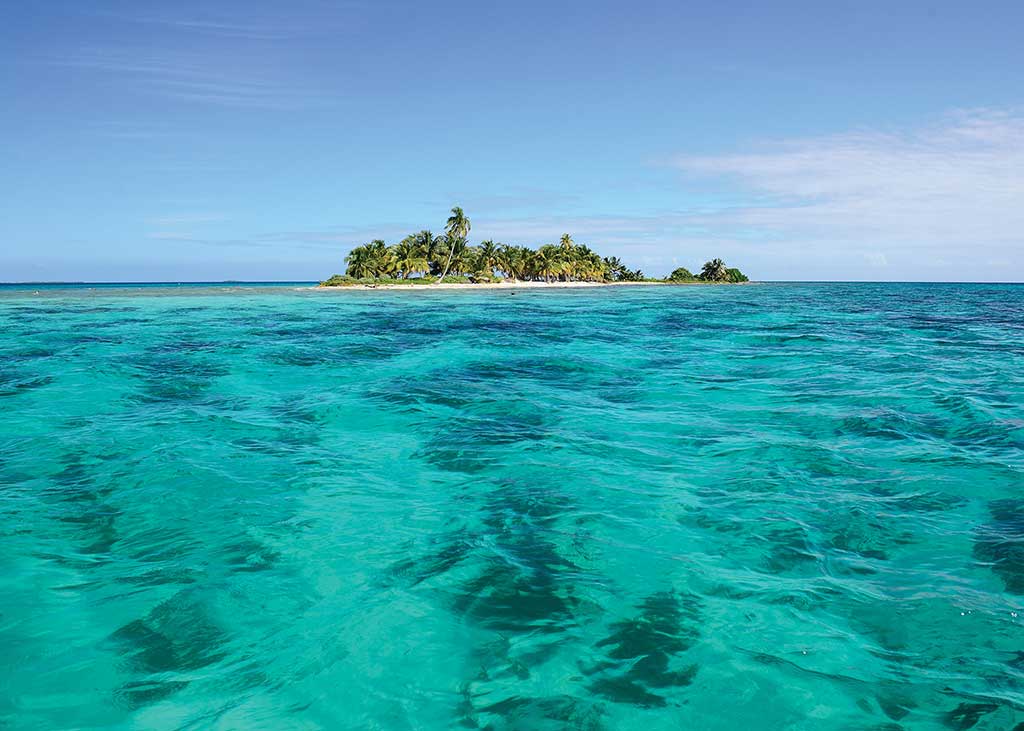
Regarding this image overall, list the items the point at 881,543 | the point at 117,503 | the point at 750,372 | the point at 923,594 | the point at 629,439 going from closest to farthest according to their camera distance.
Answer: the point at 923,594 < the point at 881,543 < the point at 117,503 < the point at 629,439 < the point at 750,372

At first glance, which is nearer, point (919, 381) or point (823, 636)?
point (823, 636)

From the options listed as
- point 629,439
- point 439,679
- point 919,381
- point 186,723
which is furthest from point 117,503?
point 919,381

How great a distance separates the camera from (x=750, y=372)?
1786 cm

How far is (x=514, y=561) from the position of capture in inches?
244

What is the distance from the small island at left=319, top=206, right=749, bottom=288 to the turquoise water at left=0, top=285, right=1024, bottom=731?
98.5 meters

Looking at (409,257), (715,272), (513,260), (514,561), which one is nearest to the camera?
(514,561)

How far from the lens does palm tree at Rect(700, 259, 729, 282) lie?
616ft

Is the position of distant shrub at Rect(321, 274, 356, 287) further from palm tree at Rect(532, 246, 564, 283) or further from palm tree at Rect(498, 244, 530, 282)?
palm tree at Rect(532, 246, 564, 283)

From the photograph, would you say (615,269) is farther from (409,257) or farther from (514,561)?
(514,561)

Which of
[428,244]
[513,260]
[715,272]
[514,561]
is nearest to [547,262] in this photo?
[513,260]

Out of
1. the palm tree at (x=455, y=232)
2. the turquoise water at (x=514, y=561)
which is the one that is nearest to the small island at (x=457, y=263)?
the palm tree at (x=455, y=232)

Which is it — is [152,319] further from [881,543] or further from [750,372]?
[881,543]

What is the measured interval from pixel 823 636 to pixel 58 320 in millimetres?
46258

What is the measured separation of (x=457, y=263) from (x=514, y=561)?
375ft
